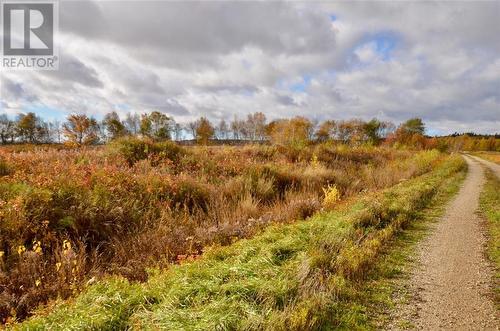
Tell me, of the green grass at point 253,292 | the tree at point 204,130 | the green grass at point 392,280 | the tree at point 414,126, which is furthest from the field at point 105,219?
the tree at point 414,126

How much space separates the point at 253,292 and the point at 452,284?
9.15 feet

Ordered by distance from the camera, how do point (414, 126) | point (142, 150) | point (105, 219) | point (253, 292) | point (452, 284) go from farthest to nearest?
point (414, 126) → point (142, 150) → point (105, 219) → point (452, 284) → point (253, 292)

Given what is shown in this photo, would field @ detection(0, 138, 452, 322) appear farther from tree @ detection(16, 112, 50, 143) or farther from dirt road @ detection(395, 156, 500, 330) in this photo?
tree @ detection(16, 112, 50, 143)

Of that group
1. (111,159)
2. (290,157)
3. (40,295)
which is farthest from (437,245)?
(290,157)

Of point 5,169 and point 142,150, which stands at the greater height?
point 142,150

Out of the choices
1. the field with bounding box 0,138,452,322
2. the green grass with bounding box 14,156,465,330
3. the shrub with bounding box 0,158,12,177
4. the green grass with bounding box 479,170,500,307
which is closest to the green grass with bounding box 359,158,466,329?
the green grass with bounding box 14,156,465,330

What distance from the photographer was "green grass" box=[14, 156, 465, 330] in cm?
330

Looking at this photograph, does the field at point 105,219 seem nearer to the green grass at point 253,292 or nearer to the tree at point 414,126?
the green grass at point 253,292

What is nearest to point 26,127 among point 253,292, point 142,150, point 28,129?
point 28,129

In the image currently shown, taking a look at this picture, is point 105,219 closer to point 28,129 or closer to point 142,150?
point 142,150

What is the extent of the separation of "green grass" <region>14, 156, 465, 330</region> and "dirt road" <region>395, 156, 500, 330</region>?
0.42 meters

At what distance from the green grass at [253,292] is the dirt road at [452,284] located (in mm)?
418

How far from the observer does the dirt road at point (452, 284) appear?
365 centimetres

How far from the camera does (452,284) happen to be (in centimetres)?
449
